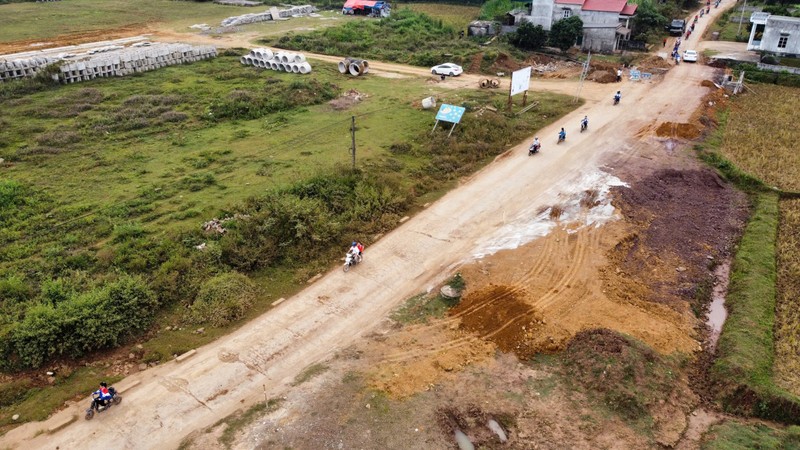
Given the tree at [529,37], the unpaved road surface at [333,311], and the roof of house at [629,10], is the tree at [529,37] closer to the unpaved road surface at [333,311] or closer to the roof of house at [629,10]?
the roof of house at [629,10]

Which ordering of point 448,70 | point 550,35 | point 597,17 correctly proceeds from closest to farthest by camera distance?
point 448,70 < point 550,35 < point 597,17

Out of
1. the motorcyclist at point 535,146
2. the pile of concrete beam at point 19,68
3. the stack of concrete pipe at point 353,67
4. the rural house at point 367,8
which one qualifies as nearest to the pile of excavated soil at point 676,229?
the motorcyclist at point 535,146

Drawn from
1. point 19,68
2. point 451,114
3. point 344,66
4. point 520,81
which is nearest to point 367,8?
point 344,66

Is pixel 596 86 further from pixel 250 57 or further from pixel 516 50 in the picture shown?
pixel 250 57

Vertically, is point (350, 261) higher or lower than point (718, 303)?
higher

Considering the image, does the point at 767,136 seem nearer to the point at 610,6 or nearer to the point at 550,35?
the point at 550,35
